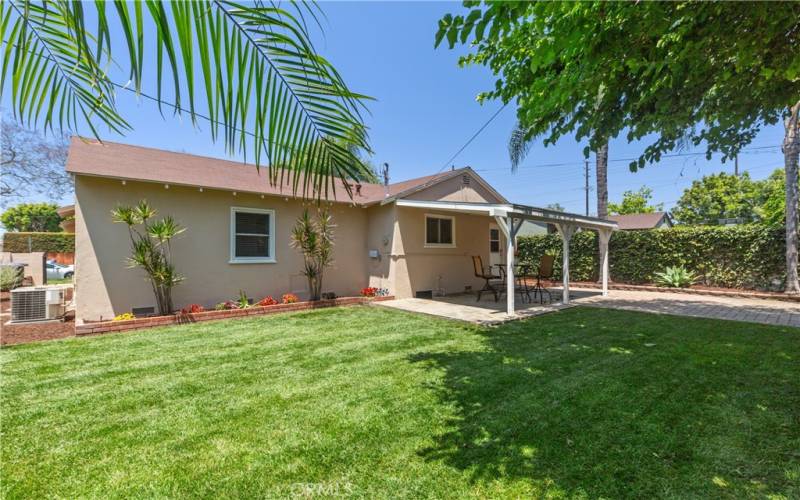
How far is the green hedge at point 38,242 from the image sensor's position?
59.1ft

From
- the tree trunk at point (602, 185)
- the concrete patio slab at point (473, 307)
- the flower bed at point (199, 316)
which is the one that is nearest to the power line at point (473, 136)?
the tree trunk at point (602, 185)

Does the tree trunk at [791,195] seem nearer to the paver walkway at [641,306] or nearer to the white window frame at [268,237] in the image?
the paver walkway at [641,306]

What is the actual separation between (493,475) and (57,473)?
3.14 meters

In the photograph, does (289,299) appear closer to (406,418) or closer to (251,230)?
(251,230)

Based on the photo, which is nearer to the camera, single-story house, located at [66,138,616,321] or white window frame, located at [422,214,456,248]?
single-story house, located at [66,138,616,321]

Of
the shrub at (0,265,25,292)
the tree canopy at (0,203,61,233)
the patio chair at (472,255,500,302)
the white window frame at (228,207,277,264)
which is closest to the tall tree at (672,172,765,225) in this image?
the patio chair at (472,255,500,302)

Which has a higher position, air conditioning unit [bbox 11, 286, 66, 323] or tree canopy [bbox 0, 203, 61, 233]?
tree canopy [bbox 0, 203, 61, 233]

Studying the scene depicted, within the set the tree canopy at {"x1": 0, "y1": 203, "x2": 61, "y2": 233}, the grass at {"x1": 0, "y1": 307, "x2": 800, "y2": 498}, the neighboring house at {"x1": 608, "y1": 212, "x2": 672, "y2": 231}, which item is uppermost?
the tree canopy at {"x1": 0, "y1": 203, "x2": 61, "y2": 233}

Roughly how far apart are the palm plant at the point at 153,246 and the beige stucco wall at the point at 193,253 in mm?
216

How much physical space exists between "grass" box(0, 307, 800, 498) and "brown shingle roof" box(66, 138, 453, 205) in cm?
366

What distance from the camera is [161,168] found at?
27.4 ft

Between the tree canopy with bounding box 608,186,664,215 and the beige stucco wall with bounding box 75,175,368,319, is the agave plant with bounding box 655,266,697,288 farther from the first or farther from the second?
the tree canopy with bounding box 608,186,664,215

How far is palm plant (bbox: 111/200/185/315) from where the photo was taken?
7.19 metres

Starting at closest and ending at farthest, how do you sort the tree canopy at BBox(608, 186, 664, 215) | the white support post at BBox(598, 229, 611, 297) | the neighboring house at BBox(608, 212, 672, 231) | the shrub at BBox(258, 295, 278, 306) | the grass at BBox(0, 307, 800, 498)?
the grass at BBox(0, 307, 800, 498) < the shrub at BBox(258, 295, 278, 306) < the white support post at BBox(598, 229, 611, 297) < the neighboring house at BBox(608, 212, 672, 231) < the tree canopy at BBox(608, 186, 664, 215)
